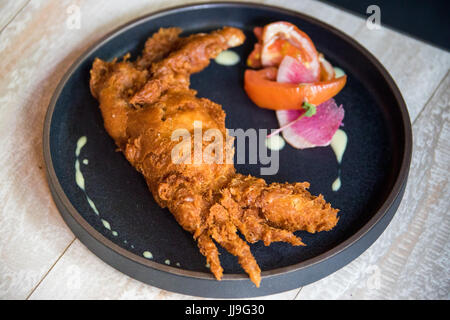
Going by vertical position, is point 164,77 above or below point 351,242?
above

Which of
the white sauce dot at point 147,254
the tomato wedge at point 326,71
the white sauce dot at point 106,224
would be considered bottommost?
the tomato wedge at point 326,71

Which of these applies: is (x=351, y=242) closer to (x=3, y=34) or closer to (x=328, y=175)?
(x=328, y=175)

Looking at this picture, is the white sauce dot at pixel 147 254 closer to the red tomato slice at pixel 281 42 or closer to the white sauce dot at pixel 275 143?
the white sauce dot at pixel 275 143

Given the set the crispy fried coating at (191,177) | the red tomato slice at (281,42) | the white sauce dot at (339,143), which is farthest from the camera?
the red tomato slice at (281,42)

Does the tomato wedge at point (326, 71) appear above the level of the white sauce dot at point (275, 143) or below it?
above

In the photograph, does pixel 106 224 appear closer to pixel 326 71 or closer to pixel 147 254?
pixel 147 254
